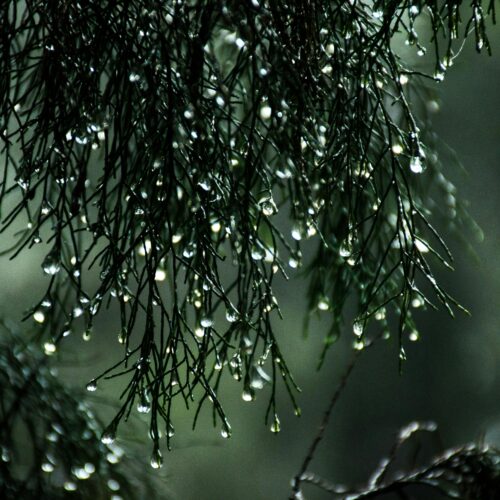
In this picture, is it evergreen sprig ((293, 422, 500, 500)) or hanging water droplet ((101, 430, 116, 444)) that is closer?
hanging water droplet ((101, 430, 116, 444))

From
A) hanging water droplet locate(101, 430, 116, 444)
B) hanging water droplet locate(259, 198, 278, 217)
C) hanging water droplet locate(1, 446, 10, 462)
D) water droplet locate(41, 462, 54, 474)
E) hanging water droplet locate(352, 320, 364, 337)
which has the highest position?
hanging water droplet locate(1, 446, 10, 462)

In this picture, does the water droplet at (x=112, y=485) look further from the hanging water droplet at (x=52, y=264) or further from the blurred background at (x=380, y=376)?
the blurred background at (x=380, y=376)

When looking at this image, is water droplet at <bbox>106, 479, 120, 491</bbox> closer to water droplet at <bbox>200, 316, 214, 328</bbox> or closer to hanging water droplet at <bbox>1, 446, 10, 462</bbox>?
hanging water droplet at <bbox>1, 446, 10, 462</bbox>

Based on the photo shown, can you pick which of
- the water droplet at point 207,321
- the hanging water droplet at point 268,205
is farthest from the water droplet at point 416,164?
the water droplet at point 207,321

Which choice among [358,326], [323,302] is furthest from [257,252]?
[323,302]

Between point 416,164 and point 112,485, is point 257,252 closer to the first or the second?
point 416,164

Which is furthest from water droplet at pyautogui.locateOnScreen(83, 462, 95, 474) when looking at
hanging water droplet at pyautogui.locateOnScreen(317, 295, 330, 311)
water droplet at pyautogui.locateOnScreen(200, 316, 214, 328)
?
water droplet at pyautogui.locateOnScreen(200, 316, 214, 328)
